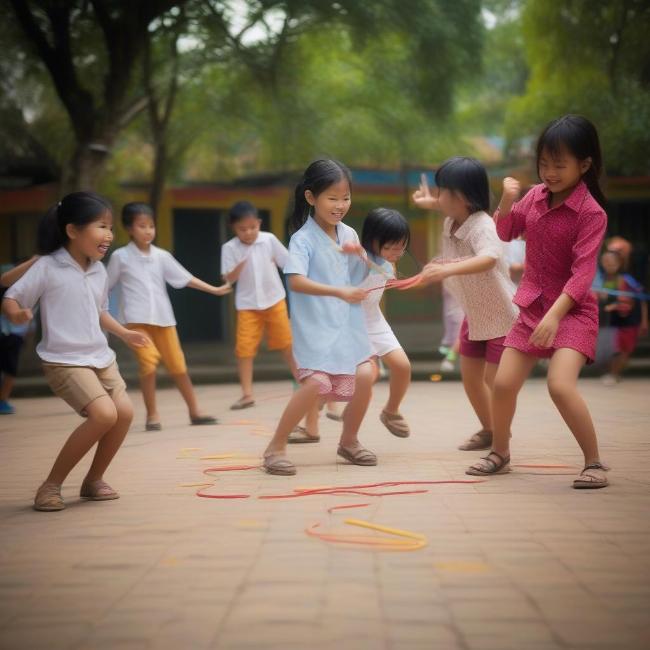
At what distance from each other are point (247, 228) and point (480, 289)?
12.1 ft

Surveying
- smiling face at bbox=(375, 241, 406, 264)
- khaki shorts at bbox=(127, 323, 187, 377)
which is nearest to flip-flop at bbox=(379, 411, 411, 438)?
smiling face at bbox=(375, 241, 406, 264)

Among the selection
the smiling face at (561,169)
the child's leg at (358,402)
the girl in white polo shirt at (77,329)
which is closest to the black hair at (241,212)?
the child's leg at (358,402)

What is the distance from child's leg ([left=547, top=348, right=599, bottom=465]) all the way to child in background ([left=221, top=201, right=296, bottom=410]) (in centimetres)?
457

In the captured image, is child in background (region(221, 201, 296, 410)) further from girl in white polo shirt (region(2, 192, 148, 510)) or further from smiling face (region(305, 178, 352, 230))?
girl in white polo shirt (region(2, 192, 148, 510))

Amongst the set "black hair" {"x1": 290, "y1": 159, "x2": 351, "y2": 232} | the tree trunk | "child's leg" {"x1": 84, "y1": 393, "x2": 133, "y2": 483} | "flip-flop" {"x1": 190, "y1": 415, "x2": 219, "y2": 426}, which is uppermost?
the tree trunk

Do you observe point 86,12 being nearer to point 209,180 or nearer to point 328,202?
point 209,180

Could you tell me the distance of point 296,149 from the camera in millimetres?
18453

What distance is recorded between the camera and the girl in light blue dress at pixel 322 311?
19.7 ft

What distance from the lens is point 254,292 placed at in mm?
9891

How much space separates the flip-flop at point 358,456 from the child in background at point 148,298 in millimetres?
2356

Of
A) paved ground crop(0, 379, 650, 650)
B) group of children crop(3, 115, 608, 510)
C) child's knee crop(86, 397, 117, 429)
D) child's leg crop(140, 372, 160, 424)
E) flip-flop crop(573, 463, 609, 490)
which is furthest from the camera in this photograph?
child's leg crop(140, 372, 160, 424)

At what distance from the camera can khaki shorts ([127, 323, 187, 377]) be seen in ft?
27.7

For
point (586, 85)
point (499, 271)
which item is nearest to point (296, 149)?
point (586, 85)

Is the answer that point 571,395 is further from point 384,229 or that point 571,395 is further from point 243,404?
point 243,404
